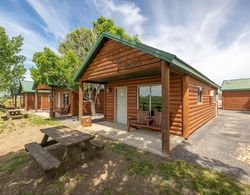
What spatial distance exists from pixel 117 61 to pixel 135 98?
Answer: 2.80 m

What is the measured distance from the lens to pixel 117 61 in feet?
19.5

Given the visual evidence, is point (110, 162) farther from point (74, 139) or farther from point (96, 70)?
point (96, 70)

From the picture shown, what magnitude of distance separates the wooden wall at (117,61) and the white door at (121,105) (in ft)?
7.70

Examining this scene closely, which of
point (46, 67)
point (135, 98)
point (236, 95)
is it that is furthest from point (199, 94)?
point (236, 95)

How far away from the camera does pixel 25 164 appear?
361 centimetres

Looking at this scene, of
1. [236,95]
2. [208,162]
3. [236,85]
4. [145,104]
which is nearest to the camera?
[208,162]

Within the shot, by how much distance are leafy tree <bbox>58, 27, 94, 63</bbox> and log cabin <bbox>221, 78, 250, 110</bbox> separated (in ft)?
63.9

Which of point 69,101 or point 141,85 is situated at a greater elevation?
point 141,85

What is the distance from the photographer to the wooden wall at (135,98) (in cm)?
615

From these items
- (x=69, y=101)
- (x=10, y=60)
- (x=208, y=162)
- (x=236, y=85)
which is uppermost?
(x=10, y=60)

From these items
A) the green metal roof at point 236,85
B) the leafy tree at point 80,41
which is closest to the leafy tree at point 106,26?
the leafy tree at point 80,41

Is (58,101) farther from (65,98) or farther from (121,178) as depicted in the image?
(121,178)

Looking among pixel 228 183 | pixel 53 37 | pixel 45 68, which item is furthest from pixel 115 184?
pixel 53 37

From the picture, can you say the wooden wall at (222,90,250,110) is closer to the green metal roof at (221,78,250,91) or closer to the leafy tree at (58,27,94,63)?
the green metal roof at (221,78,250,91)
